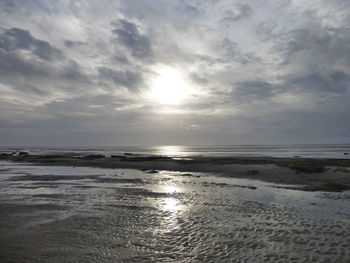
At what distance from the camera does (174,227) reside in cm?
1268

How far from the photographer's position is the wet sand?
9.52 m

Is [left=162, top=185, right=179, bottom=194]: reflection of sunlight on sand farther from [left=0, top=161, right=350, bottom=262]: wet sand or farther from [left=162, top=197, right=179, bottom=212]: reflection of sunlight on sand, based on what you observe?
[left=162, top=197, right=179, bottom=212]: reflection of sunlight on sand

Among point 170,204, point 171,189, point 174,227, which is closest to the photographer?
point 174,227

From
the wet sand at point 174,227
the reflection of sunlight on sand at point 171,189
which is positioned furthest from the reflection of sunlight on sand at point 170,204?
the reflection of sunlight on sand at point 171,189

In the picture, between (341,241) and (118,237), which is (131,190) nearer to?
(118,237)

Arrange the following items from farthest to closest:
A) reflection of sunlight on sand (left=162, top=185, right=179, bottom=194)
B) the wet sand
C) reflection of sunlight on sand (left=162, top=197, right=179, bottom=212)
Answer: reflection of sunlight on sand (left=162, top=185, right=179, bottom=194) < reflection of sunlight on sand (left=162, top=197, right=179, bottom=212) < the wet sand

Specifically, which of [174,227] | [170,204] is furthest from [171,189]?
[174,227]

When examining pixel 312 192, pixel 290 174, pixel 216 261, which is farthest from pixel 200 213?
pixel 290 174

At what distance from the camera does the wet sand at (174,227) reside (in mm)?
9523

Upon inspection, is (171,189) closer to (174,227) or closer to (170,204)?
(170,204)

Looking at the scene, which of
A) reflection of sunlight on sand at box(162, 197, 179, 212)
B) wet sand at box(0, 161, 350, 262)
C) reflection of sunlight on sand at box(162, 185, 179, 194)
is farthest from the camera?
reflection of sunlight on sand at box(162, 185, 179, 194)

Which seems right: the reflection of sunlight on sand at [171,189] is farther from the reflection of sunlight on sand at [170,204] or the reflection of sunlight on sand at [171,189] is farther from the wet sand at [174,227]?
the reflection of sunlight on sand at [170,204]

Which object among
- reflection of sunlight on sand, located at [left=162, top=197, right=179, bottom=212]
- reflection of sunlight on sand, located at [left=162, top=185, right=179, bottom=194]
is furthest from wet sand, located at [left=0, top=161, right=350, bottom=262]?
reflection of sunlight on sand, located at [left=162, top=185, right=179, bottom=194]

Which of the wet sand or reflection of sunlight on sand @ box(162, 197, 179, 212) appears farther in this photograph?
reflection of sunlight on sand @ box(162, 197, 179, 212)
